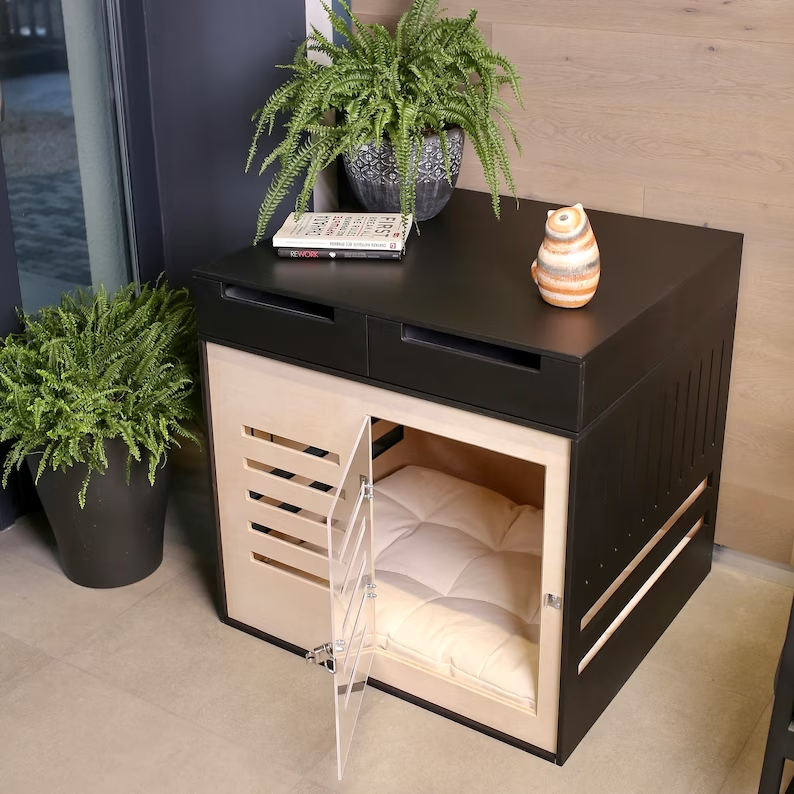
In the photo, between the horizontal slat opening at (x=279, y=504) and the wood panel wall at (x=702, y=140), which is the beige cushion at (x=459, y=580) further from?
the wood panel wall at (x=702, y=140)

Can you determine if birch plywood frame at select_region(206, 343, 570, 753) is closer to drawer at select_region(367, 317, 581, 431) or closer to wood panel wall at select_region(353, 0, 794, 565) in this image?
drawer at select_region(367, 317, 581, 431)

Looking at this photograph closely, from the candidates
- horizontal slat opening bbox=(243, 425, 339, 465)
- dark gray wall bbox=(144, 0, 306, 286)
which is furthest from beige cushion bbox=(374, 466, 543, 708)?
dark gray wall bbox=(144, 0, 306, 286)

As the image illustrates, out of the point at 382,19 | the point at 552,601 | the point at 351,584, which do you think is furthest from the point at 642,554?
the point at 382,19

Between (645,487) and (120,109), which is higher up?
(120,109)

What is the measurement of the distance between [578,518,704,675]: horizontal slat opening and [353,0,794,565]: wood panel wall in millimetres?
151

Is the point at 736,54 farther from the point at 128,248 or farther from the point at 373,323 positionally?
the point at 128,248

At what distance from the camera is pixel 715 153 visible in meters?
1.81

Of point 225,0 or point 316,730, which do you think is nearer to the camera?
point 316,730

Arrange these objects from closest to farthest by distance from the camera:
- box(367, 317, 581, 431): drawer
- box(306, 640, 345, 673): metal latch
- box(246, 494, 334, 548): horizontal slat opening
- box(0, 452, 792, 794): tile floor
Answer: box(367, 317, 581, 431): drawer → box(306, 640, 345, 673): metal latch → box(0, 452, 792, 794): tile floor → box(246, 494, 334, 548): horizontal slat opening

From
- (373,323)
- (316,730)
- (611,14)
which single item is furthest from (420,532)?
(611,14)

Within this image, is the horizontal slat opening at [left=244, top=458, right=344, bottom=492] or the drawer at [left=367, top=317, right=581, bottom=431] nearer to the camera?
the drawer at [left=367, top=317, right=581, bottom=431]

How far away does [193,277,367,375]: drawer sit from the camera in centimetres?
157

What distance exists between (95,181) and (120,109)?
16cm

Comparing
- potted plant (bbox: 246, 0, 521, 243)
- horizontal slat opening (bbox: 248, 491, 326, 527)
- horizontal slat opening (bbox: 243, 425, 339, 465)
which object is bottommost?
horizontal slat opening (bbox: 248, 491, 326, 527)
